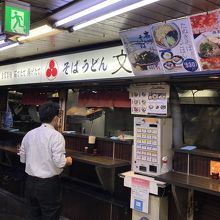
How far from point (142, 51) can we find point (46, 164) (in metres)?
2.40

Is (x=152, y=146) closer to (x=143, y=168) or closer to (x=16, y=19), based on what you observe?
(x=143, y=168)

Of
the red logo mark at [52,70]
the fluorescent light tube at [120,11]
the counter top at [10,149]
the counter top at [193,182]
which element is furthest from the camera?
the counter top at [10,149]

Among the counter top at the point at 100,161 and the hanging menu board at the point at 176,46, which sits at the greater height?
the hanging menu board at the point at 176,46

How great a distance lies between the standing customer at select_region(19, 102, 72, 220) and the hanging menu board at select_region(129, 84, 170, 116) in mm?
1538

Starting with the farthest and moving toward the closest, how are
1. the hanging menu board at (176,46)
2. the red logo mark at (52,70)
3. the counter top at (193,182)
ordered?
the red logo mark at (52,70), the hanging menu board at (176,46), the counter top at (193,182)

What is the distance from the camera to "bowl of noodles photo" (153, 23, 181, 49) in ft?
14.3

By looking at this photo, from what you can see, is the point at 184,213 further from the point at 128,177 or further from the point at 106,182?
the point at 106,182

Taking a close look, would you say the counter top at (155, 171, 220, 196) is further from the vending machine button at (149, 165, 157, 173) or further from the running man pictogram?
the running man pictogram

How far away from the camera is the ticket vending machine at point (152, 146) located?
511 cm

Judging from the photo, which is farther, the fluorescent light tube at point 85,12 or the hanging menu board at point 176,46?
the hanging menu board at point 176,46

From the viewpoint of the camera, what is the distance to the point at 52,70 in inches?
286

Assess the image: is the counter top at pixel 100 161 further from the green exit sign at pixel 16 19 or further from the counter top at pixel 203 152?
the green exit sign at pixel 16 19

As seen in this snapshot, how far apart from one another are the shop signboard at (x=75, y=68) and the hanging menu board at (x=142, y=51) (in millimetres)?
320

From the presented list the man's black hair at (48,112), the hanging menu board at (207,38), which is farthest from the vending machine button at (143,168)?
the hanging menu board at (207,38)
